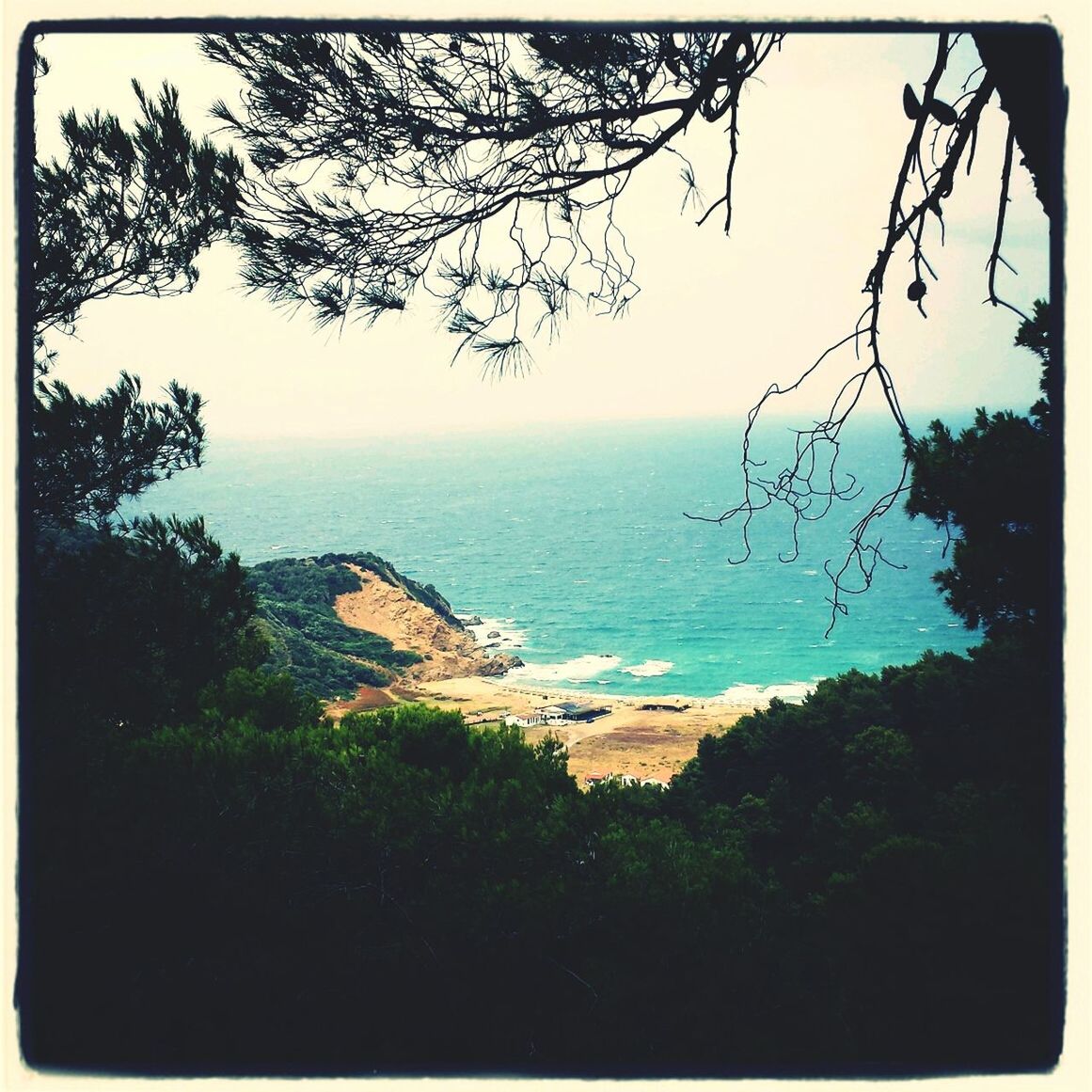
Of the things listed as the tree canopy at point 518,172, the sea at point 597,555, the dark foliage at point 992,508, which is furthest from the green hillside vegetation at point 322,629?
the tree canopy at point 518,172

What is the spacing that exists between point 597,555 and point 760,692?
11.3m

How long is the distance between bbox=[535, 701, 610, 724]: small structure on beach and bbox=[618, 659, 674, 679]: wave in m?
5.26

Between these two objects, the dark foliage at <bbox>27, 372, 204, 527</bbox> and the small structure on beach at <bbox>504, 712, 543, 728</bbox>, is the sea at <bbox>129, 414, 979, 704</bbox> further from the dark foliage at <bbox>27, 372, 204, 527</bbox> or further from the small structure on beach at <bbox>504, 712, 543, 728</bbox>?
the dark foliage at <bbox>27, 372, 204, 527</bbox>

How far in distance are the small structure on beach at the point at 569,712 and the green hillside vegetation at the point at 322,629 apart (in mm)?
2027

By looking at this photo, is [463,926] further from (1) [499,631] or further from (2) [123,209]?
(1) [499,631]

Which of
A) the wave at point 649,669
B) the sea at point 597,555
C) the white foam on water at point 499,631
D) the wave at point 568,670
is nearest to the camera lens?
the wave at point 568,670

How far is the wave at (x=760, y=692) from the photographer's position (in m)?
17.2

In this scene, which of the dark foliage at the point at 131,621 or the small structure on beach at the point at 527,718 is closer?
the dark foliage at the point at 131,621

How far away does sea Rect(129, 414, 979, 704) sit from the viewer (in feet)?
60.6

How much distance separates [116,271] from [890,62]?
2.29m

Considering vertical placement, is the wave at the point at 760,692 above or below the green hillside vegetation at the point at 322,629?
below

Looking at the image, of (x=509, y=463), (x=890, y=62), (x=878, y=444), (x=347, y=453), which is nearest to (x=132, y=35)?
(x=890, y=62)

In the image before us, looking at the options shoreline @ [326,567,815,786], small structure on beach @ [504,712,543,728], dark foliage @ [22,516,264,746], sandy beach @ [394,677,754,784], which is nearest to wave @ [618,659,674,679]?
shoreline @ [326,567,815,786]

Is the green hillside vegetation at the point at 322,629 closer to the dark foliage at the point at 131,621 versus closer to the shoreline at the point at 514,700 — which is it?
the shoreline at the point at 514,700
